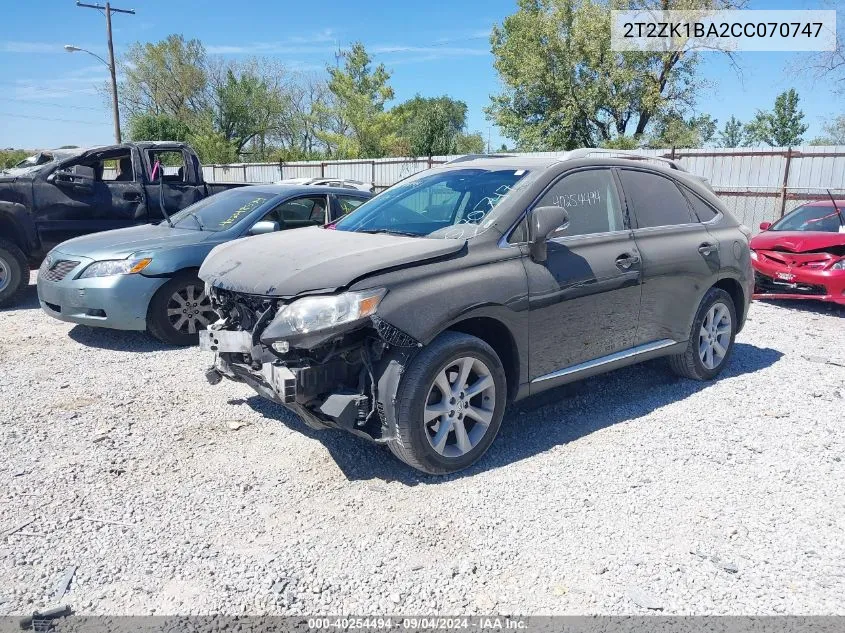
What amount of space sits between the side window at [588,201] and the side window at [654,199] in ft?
0.61

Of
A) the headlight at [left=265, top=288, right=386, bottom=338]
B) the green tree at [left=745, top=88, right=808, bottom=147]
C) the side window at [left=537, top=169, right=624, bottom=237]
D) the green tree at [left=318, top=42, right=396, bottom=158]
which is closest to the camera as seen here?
the headlight at [left=265, top=288, right=386, bottom=338]

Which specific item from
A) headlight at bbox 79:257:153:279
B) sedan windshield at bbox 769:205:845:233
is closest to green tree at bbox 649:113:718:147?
sedan windshield at bbox 769:205:845:233

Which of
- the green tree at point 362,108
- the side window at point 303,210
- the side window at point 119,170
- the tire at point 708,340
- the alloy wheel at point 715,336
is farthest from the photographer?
the green tree at point 362,108

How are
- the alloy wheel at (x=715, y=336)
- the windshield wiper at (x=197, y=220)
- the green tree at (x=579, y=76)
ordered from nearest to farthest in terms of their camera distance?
1. the alloy wheel at (x=715, y=336)
2. the windshield wiper at (x=197, y=220)
3. the green tree at (x=579, y=76)

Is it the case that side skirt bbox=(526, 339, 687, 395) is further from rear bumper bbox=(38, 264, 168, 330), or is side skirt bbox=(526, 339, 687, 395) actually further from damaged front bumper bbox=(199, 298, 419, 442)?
rear bumper bbox=(38, 264, 168, 330)

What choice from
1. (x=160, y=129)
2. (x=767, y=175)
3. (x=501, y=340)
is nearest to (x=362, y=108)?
(x=160, y=129)

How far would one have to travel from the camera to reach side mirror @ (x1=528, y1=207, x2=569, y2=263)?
3.91 meters

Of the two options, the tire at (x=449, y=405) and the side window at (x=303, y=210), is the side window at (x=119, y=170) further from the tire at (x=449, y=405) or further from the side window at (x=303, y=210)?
the tire at (x=449, y=405)

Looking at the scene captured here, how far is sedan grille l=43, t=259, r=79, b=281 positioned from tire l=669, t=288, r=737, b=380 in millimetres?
5464

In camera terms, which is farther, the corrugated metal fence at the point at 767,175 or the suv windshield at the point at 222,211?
the corrugated metal fence at the point at 767,175

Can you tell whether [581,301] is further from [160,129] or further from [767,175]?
[160,129]

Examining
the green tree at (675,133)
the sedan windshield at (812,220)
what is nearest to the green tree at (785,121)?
the green tree at (675,133)

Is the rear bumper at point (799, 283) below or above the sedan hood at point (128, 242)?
below

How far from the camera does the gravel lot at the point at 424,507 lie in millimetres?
2766
